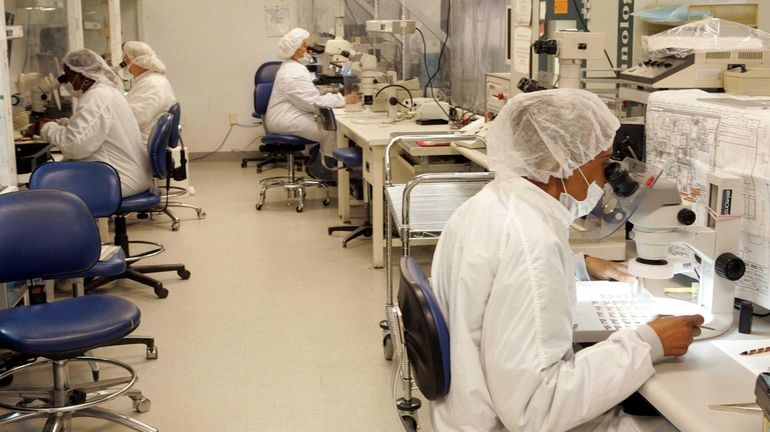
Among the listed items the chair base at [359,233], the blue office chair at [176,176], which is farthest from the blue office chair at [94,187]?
the chair base at [359,233]

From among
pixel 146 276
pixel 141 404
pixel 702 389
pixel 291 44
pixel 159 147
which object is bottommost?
pixel 141 404

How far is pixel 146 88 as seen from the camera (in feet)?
19.5

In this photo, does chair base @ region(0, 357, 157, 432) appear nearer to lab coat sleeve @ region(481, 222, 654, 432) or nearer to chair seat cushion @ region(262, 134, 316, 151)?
lab coat sleeve @ region(481, 222, 654, 432)

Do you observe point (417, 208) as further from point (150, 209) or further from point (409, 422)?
point (150, 209)

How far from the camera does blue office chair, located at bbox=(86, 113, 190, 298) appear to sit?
4.50 m

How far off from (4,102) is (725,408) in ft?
10.2

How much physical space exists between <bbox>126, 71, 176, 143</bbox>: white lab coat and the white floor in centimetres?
71

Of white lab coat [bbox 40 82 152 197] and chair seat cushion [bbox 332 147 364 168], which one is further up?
white lab coat [bbox 40 82 152 197]

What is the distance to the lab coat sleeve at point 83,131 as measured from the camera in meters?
4.48

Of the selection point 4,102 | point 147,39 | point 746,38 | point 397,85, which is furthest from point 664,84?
point 147,39

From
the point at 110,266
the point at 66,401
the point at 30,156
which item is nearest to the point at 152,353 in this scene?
the point at 110,266

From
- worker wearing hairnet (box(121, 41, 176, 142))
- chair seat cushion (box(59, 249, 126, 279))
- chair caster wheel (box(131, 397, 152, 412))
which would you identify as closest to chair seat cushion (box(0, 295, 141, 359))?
chair caster wheel (box(131, 397, 152, 412))

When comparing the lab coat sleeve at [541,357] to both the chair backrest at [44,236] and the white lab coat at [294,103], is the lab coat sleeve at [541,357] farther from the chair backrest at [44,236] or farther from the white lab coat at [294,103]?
the white lab coat at [294,103]

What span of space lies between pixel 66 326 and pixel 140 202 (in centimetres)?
201
